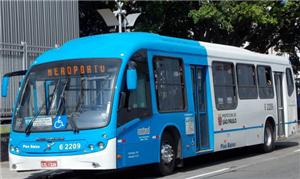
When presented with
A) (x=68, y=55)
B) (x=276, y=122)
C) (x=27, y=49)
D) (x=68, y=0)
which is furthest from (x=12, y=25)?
(x=276, y=122)

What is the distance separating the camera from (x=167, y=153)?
13219mm

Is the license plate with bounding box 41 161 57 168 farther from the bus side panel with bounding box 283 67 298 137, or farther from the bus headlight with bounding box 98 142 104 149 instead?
the bus side panel with bounding box 283 67 298 137

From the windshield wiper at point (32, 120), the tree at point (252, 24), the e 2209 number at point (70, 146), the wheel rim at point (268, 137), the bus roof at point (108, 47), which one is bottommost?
the wheel rim at point (268, 137)

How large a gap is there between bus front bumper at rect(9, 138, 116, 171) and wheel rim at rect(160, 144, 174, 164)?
1.89m

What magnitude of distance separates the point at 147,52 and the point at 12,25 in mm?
8295

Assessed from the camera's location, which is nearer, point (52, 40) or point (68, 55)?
point (68, 55)

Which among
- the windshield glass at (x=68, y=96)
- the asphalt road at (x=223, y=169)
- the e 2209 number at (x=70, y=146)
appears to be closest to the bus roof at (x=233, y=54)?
the asphalt road at (x=223, y=169)

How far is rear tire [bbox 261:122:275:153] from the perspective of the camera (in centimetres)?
1816

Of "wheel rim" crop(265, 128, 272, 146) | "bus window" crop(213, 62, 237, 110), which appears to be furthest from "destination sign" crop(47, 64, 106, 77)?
"wheel rim" crop(265, 128, 272, 146)

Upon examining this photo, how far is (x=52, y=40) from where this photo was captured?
850 inches

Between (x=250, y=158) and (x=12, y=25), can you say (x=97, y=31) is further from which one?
(x=250, y=158)

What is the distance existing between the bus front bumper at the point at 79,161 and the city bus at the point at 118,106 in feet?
0.06

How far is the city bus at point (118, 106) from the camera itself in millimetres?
11617

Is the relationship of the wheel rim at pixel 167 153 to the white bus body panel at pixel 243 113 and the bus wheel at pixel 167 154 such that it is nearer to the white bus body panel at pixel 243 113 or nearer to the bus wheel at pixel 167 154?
the bus wheel at pixel 167 154
